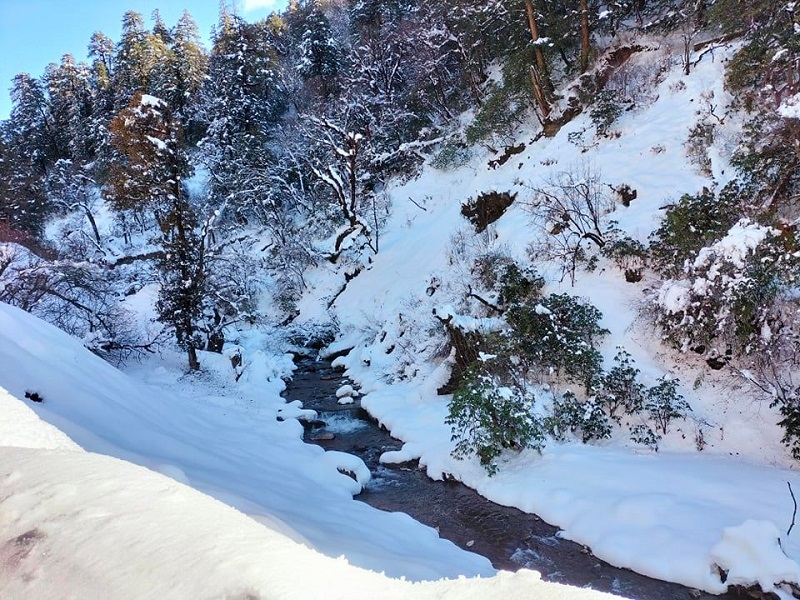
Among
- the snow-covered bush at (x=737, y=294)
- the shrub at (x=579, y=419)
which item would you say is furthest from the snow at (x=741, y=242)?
the shrub at (x=579, y=419)

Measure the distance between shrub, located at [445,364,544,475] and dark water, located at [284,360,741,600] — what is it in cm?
60

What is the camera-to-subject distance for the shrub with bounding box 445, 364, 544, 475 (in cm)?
698

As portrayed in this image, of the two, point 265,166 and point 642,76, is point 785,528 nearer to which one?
point 642,76

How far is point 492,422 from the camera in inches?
281

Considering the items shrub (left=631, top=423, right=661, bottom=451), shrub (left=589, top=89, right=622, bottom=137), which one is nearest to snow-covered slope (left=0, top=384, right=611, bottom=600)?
shrub (left=631, top=423, right=661, bottom=451)

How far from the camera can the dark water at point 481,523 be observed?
4.84 m

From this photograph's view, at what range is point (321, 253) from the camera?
2034 centimetres

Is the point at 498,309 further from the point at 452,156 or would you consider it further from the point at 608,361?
the point at 452,156

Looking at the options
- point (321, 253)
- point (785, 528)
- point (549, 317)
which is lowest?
point (785, 528)

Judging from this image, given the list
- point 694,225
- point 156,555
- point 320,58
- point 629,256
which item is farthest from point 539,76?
point 320,58

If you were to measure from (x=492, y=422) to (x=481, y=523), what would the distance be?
56.9 inches

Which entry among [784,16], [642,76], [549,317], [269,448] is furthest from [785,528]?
[642,76]

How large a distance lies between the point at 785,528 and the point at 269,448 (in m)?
Result: 6.57

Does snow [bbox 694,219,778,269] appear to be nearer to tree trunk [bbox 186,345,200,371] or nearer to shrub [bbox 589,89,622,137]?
shrub [bbox 589,89,622,137]
